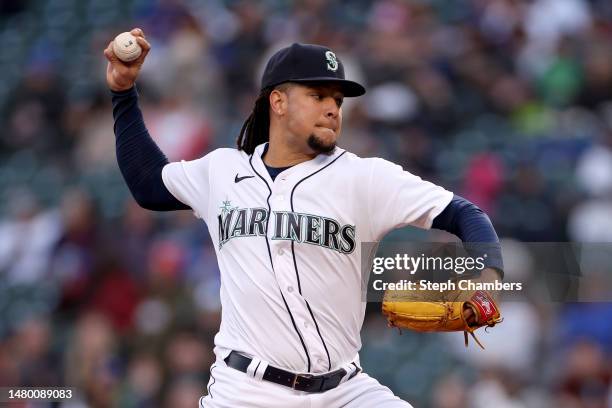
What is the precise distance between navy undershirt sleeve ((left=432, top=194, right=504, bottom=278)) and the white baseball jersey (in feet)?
0.13

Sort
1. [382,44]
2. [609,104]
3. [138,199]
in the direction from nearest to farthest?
[138,199], [609,104], [382,44]

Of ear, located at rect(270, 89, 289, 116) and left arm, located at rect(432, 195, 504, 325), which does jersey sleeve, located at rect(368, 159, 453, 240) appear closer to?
left arm, located at rect(432, 195, 504, 325)

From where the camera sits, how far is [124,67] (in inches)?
164

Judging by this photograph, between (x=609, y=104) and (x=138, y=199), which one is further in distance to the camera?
(x=609, y=104)

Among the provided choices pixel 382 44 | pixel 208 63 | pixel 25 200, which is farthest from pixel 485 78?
pixel 25 200

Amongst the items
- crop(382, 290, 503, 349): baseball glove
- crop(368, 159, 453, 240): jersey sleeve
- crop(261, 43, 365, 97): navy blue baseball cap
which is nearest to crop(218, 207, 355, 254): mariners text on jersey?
crop(368, 159, 453, 240): jersey sleeve

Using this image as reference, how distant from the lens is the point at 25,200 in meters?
9.17

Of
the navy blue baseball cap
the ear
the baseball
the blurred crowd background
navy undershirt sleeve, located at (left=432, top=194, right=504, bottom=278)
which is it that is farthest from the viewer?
the blurred crowd background

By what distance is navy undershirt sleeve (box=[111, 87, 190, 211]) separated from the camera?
4.16 metres

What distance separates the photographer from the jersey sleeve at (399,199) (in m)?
3.69

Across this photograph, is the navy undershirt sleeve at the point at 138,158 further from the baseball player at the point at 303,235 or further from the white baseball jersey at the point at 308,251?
the white baseball jersey at the point at 308,251

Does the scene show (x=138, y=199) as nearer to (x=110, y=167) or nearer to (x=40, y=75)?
(x=110, y=167)

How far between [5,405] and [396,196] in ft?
10.3

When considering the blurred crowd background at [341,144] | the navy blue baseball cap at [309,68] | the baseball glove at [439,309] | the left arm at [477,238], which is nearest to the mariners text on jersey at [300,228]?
the baseball glove at [439,309]
